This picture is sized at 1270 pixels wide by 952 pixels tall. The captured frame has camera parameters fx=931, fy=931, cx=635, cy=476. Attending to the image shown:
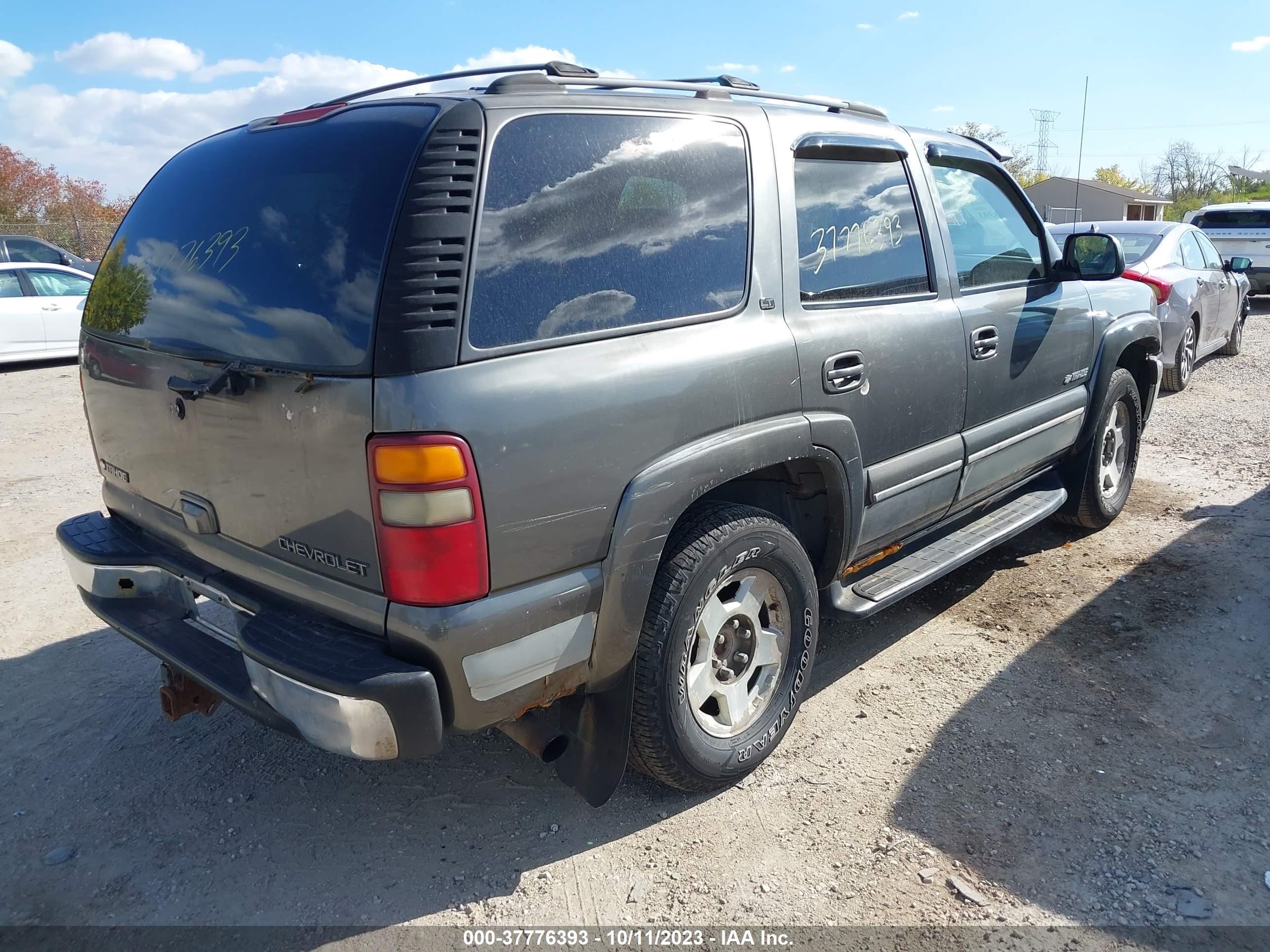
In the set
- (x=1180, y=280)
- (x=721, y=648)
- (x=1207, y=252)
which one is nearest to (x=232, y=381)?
(x=721, y=648)

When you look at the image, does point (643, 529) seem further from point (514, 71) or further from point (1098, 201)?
point (1098, 201)

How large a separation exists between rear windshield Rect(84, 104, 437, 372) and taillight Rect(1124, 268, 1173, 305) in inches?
307

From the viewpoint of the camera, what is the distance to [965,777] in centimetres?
306

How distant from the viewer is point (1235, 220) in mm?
15281

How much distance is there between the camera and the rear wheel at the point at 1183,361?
8672mm

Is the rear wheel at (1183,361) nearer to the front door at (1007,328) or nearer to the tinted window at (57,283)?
the front door at (1007,328)

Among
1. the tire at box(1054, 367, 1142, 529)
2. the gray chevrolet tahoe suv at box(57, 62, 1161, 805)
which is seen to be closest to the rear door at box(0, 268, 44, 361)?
the gray chevrolet tahoe suv at box(57, 62, 1161, 805)

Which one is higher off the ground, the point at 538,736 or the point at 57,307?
the point at 57,307

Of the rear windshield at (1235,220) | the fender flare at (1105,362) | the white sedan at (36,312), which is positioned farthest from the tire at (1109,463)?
the rear windshield at (1235,220)

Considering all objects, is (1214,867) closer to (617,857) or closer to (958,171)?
(617,857)

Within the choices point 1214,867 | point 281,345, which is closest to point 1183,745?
point 1214,867

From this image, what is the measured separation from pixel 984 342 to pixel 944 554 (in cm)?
87

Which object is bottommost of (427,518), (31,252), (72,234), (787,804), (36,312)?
(787,804)

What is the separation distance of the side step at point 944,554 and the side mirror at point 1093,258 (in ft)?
3.48
